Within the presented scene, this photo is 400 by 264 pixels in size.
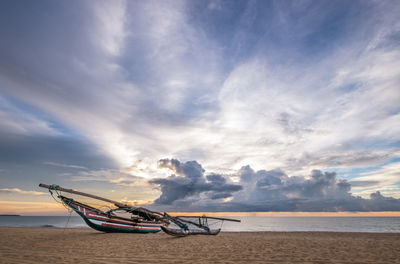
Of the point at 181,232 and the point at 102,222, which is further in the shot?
the point at 102,222

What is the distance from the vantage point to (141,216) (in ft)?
102

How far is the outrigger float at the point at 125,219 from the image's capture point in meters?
25.6

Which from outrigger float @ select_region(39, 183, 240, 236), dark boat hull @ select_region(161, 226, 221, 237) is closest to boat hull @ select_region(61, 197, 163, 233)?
outrigger float @ select_region(39, 183, 240, 236)

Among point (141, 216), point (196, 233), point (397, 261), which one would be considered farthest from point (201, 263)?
point (141, 216)

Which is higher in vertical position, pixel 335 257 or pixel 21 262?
pixel 21 262

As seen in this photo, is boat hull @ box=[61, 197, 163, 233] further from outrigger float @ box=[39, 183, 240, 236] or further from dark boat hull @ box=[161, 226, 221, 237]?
dark boat hull @ box=[161, 226, 221, 237]

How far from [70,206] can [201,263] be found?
2134 cm

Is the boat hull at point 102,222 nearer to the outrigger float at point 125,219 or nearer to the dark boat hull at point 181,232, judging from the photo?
the outrigger float at point 125,219

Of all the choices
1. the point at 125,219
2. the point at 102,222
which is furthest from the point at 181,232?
the point at 102,222

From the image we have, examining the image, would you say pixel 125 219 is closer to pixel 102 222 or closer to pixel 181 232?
pixel 102 222

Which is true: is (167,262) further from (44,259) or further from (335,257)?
(335,257)

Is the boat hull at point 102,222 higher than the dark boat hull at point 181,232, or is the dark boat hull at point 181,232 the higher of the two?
the boat hull at point 102,222

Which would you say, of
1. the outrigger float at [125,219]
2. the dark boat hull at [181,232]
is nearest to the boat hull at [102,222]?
the outrigger float at [125,219]

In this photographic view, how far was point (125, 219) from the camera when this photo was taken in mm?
28188
